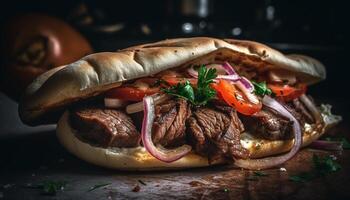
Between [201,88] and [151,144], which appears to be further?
[201,88]

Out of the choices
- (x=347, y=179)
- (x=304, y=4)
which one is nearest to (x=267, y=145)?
(x=347, y=179)

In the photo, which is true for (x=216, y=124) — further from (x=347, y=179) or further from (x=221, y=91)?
(x=347, y=179)

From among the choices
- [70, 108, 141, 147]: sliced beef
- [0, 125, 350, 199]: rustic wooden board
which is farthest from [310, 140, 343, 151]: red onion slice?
[70, 108, 141, 147]: sliced beef

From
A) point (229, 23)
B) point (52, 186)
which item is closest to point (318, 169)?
point (52, 186)

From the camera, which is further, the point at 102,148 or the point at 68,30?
the point at 68,30


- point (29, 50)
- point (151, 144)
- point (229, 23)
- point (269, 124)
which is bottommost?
point (151, 144)

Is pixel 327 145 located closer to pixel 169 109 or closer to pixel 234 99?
pixel 234 99
